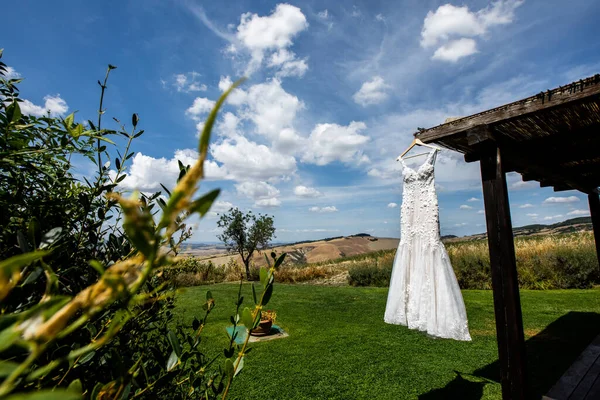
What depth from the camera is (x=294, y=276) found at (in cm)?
1430

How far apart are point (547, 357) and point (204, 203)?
5767mm

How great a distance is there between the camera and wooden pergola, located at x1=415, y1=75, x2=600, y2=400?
237cm

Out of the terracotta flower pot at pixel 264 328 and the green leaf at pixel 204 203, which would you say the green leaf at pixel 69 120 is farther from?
the terracotta flower pot at pixel 264 328

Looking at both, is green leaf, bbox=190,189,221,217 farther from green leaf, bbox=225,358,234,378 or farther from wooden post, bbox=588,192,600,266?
wooden post, bbox=588,192,600,266

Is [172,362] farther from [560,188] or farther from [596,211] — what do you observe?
[596,211]

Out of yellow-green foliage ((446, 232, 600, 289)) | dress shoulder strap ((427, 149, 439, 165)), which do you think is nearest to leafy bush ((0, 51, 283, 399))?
dress shoulder strap ((427, 149, 439, 165))

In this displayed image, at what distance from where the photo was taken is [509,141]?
2.94m

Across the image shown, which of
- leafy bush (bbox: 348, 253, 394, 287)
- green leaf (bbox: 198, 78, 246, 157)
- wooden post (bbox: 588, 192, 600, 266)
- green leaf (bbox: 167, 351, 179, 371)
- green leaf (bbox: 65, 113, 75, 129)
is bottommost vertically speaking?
leafy bush (bbox: 348, 253, 394, 287)

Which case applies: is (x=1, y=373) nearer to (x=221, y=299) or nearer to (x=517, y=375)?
(x=517, y=375)

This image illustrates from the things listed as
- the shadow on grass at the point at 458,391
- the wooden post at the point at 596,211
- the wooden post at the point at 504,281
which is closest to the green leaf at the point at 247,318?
the wooden post at the point at 504,281

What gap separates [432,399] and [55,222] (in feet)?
12.2

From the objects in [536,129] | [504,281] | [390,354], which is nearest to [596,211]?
[536,129]

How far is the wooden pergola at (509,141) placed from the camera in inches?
93.2

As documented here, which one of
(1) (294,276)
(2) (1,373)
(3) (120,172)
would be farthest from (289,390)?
(1) (294,276)
